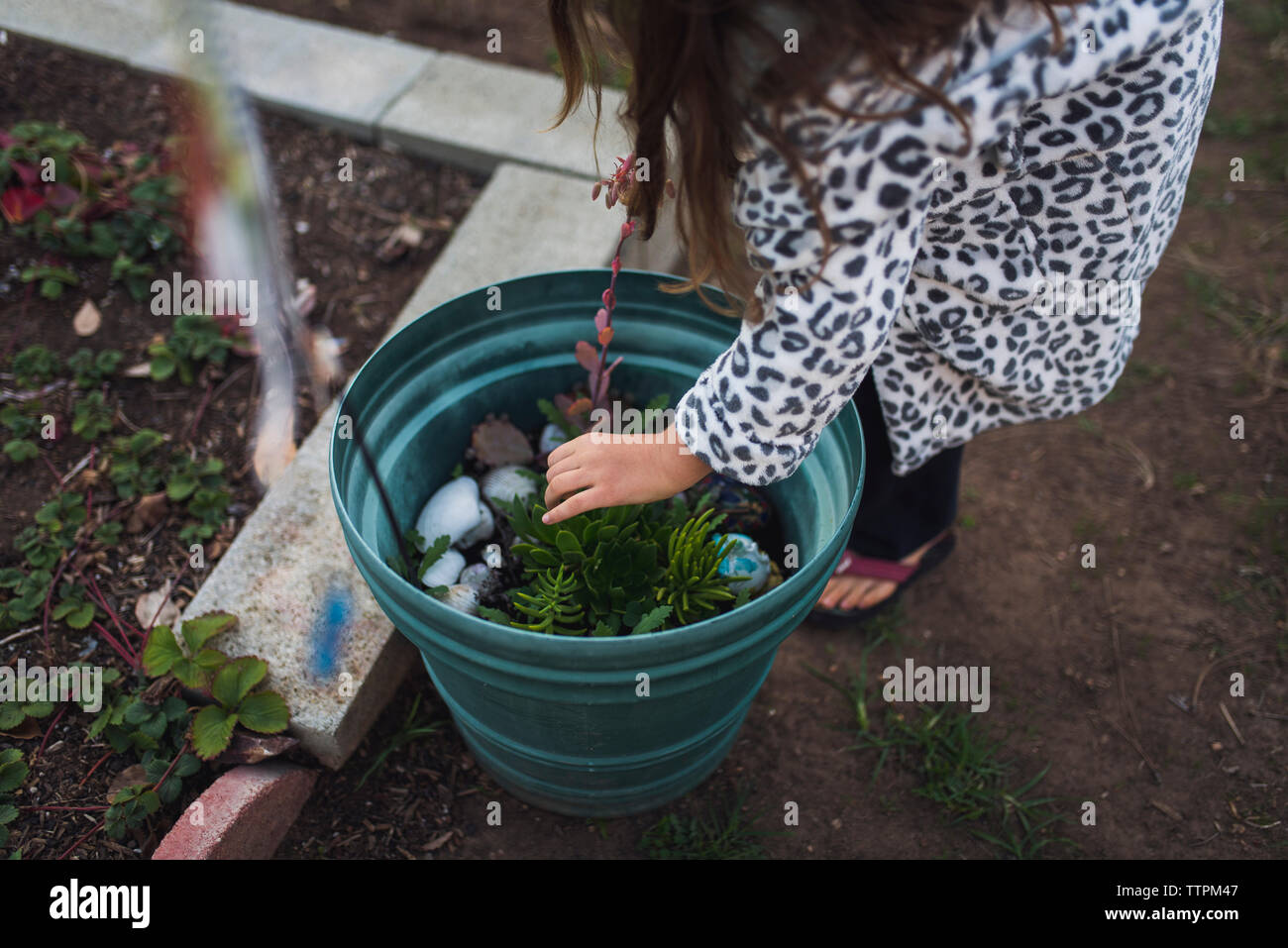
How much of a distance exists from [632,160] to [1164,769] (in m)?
1.43

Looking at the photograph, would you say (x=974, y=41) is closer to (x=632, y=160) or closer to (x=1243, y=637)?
(x=632, y=160)

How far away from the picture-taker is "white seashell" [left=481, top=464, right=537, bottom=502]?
150cm

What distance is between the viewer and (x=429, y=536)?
4.78 feet

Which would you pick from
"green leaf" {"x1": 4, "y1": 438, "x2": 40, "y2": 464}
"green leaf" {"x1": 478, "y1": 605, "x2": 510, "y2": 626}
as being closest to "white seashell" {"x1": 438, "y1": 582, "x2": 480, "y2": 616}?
"green leaf" {"x1": 478, "y1": 605, "x2": 510, "y2": 626}

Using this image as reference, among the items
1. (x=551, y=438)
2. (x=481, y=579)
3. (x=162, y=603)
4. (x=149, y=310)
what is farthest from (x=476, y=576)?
(x=149, y=310)

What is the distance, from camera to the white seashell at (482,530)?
4.86 ft

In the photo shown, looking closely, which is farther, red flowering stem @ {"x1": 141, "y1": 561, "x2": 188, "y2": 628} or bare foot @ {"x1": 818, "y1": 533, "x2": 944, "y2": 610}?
bare foot @ {"x1": 818, "y1": 533, "x2": 944, "y2": 610}

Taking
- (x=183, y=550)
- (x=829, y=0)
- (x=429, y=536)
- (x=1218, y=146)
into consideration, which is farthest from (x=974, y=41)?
(x=1218, y=146)

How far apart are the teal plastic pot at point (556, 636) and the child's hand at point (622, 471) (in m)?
0.18

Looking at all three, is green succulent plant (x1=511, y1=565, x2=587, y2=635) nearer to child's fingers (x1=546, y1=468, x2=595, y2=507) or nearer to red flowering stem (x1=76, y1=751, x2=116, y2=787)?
child's fingers (x1=546, y1=468, x2=595, y2=507)

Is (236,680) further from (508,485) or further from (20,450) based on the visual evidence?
(20,450)

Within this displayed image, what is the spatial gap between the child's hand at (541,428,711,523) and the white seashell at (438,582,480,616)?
0.90ft

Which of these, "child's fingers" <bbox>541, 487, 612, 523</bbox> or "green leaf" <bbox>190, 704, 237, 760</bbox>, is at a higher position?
"child's fingers" <bbox>541, 487, 612, 523</bbox>
